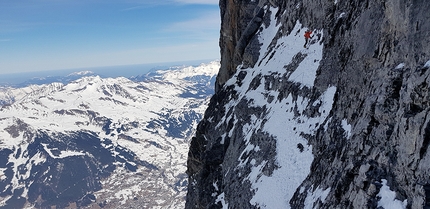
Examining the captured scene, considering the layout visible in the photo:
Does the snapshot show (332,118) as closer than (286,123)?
Yes

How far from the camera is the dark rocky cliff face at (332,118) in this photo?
13.5m

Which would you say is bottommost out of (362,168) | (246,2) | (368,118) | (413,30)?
(362,168)

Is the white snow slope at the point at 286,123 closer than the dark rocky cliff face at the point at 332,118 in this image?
No

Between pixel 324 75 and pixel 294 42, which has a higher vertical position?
pixel 294 42

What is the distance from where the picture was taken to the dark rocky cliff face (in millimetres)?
13508

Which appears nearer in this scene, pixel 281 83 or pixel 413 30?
pixel 413 30

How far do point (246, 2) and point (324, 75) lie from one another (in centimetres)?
4339

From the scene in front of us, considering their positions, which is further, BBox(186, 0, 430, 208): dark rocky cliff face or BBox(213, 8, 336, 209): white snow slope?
BBox(213, 8, 336, 209): white snow slope

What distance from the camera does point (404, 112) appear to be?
13867 mm

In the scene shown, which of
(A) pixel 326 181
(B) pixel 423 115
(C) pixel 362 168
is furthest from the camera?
(A) pixel 326 181

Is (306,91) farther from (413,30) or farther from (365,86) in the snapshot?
(413,30)

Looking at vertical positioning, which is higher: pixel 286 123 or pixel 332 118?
pixel 332 118

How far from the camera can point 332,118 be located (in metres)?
22.1

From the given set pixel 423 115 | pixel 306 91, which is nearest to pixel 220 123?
pixel 306 91
